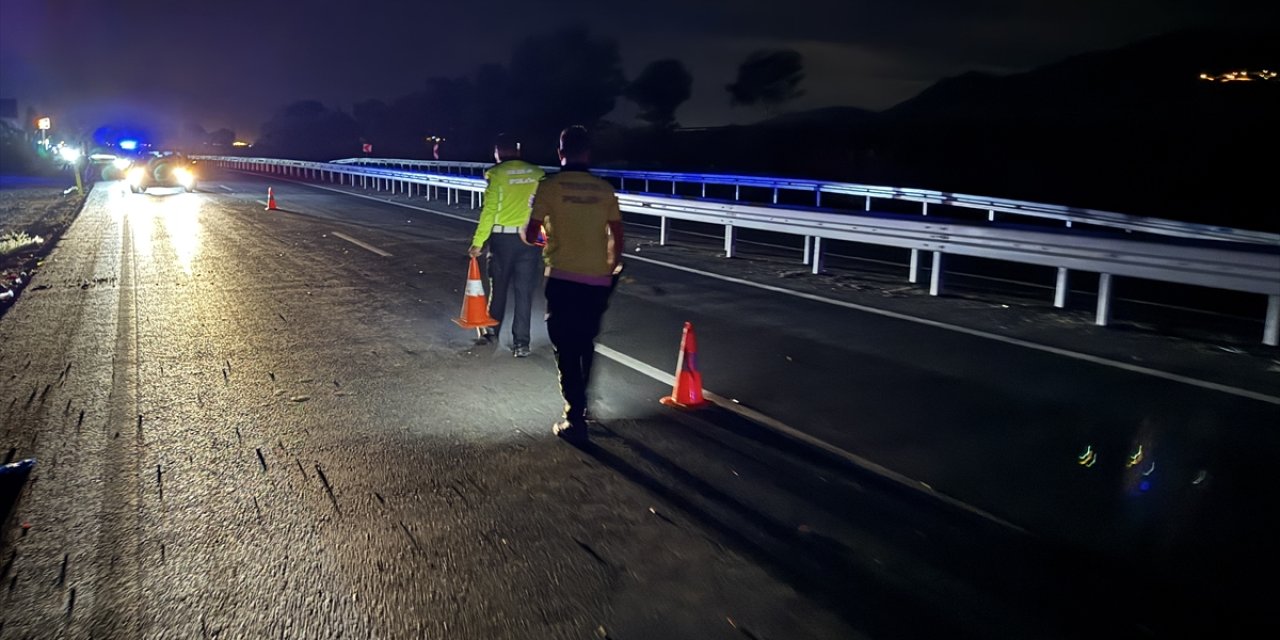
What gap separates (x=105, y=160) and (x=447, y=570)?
54.0 metres

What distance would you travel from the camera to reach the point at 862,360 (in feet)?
29.9

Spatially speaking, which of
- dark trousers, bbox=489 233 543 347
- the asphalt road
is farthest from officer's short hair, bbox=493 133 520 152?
the asphalt road

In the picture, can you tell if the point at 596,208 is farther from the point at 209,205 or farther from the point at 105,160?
the point at 105,160

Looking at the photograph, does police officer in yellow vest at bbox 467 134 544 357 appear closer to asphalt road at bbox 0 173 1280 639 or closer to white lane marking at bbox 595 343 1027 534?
asphalt road at bbox 0 173 1280 639

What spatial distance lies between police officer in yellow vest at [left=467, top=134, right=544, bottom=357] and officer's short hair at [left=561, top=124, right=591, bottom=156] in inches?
76.9

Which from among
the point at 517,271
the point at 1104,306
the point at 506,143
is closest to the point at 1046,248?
the point at 1104,306

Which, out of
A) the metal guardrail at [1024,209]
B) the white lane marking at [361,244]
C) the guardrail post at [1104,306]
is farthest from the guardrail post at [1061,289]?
the white lane marking at [361,244]

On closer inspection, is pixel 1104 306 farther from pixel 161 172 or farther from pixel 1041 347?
pixel 161 172

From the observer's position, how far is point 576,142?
6.56m

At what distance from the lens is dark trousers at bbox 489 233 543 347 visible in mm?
8922

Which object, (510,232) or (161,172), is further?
(161,172)

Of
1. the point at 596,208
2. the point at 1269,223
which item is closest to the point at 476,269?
the point at 596,208

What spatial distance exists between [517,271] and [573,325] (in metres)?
2.47

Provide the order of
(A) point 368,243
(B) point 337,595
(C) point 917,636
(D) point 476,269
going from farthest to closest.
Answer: (A) point 368,243
(D) point 476,269
(B) point 337,595
(C) point 917,636
